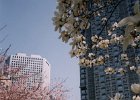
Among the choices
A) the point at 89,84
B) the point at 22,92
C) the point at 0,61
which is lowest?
the point at 22,92

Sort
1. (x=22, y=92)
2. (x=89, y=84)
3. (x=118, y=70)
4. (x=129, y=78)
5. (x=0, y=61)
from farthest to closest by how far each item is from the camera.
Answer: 1. (x=89, y=84)
2. (x=129, y=78)
3. (x=0, y=61)
4. (x=22, y=92)
5. (x=118, y=70)

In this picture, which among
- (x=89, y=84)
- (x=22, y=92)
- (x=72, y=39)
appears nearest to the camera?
(x=72, y=39)

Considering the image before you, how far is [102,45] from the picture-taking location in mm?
5625

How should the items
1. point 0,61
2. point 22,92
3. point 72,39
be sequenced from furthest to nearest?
point 0,61 → point 22,92 → point 72,39

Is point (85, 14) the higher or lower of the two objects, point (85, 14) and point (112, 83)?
the lower

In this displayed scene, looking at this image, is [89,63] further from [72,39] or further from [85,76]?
[85,76]

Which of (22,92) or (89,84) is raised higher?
(89,84)

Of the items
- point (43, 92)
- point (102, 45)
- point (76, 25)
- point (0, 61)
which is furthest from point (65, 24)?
point (43, 92)

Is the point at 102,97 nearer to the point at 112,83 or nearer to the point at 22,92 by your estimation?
the point at 112,83

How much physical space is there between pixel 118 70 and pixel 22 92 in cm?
342

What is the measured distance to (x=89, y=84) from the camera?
12838 centimetres

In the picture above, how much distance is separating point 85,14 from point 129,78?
4699 inches

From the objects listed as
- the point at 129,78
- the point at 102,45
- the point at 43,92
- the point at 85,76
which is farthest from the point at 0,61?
the point at 85,76

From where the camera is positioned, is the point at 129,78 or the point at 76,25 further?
the point at 129,78
